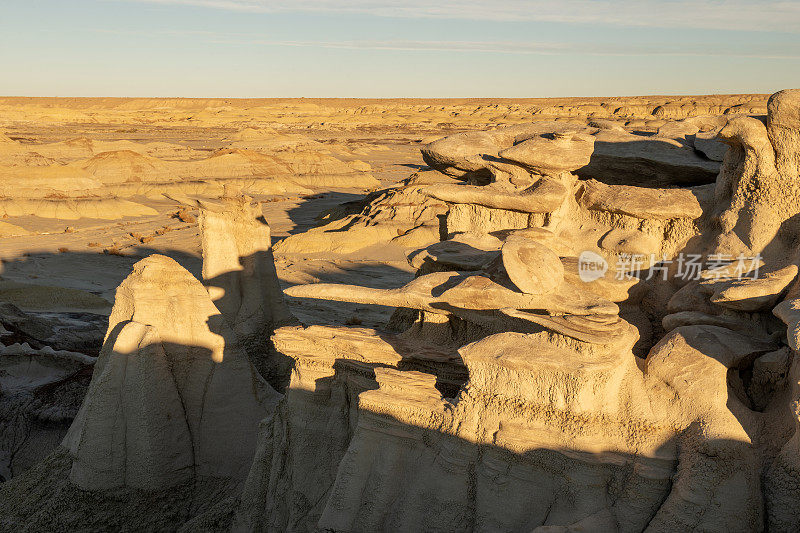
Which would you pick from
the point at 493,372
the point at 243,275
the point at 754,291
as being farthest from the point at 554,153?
the point at 243,275

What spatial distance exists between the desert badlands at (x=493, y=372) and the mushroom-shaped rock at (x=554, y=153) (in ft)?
0.08

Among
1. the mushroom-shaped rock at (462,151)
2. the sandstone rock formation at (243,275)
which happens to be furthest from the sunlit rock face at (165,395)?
the mushroom-shaped rock at (462,151)

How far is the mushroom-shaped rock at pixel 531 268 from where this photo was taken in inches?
212

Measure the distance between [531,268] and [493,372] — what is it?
0.88 meters

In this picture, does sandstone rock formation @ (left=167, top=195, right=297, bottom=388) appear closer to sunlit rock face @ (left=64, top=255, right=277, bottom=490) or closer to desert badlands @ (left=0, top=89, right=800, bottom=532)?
desert badlands @ (left=0, top=89, right=800, bottom=532)

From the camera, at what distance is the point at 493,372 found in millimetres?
5273

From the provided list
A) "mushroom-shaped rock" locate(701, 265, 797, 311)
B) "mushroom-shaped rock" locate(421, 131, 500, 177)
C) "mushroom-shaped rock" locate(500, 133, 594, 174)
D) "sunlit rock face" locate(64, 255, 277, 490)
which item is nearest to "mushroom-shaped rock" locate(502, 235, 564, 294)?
"mushroom-shaped rock" locate(701, 265, 797, 311)

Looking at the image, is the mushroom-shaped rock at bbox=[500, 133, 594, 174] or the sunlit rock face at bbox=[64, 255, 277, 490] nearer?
the mushroom-shaped rock at bbox=[500, 133, 594, 174]

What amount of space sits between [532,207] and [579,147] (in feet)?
2.54

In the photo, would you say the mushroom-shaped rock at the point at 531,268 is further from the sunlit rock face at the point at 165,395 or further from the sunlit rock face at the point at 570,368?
the sunlit rock face at the point at 165,395

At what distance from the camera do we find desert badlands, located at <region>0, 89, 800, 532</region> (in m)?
4.93

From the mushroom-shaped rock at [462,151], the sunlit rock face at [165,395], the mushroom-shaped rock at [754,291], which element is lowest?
the sunlit rock face at [165,395]

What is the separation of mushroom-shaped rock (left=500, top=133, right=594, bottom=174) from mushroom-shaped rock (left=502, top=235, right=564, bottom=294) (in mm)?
1662

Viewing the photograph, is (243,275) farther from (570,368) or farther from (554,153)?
(570,368)
